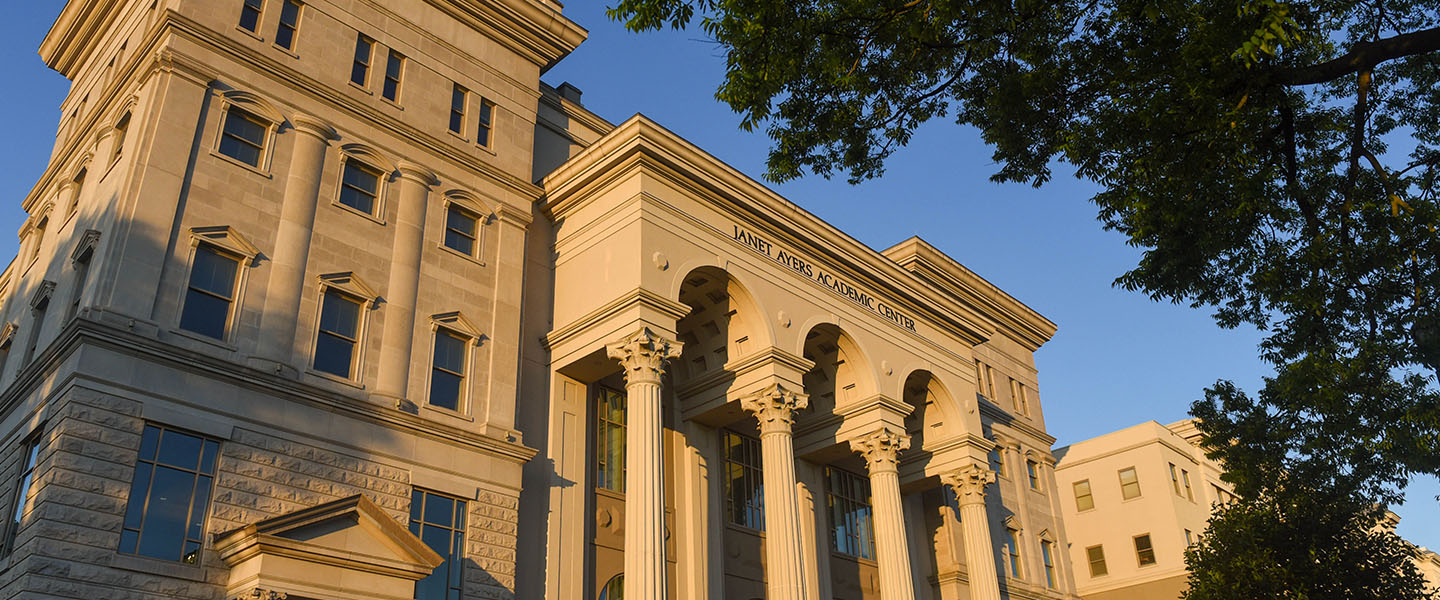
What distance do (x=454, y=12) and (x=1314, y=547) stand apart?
31.5m

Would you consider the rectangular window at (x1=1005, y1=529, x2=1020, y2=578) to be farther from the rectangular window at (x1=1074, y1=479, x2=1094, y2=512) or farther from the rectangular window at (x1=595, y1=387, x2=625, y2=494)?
the rectangular window at (x1=595, y1=387, x2=625, y2=494)

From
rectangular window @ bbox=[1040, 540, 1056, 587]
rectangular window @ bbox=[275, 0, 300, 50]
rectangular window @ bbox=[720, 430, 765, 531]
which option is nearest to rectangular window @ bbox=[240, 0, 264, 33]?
rectangular window @ bbox=[275, 0, 300, 50]

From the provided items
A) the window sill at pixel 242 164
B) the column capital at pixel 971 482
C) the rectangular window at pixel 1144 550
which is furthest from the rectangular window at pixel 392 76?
the rectangular window at pixel 1144 550

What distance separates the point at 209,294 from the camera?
22.1 metres

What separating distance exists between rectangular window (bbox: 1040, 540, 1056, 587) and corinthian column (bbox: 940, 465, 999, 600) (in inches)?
460

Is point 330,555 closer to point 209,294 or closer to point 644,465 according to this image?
point 209,294

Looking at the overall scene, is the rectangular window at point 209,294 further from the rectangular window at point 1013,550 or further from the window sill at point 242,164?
the rectangular window at point 1013,550

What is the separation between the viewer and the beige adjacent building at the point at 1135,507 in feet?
184

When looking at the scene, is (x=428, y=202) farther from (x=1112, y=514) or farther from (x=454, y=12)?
(x=1112, y=514)

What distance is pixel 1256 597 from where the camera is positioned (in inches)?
1372

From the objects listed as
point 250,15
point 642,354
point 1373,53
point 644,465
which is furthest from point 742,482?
point 1373,53

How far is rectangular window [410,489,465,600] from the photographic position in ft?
74.7

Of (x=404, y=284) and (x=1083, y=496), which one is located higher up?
(x=1083, y=496)

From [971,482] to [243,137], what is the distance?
79.4 feet
